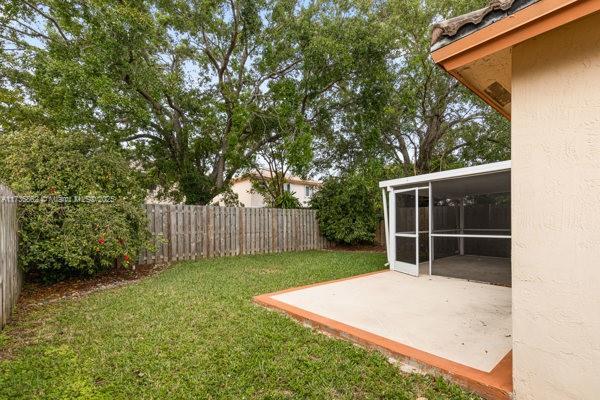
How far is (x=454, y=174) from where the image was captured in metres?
6.22

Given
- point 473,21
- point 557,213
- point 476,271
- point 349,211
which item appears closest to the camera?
point 557,213

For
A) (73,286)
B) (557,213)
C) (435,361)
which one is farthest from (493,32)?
(73,286)

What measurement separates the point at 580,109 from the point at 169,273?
7.36 meters

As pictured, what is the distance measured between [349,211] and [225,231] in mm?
5108

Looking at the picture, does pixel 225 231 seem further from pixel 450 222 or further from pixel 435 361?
pixel 435 361

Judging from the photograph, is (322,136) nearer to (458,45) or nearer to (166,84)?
(166,84)

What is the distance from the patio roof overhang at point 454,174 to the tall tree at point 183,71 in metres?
4.53

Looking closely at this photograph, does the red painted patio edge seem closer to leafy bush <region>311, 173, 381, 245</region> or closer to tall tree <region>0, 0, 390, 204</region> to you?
tall tree <region>0, 0, 390, 204</region>

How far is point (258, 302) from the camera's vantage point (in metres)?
4.72

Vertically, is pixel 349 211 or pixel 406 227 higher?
pixel 349 211

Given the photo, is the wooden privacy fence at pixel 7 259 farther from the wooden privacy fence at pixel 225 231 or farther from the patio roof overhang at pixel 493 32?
the patio roof overhang at pixel 493 32

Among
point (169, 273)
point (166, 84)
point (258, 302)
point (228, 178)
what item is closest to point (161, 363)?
point (258, 302)

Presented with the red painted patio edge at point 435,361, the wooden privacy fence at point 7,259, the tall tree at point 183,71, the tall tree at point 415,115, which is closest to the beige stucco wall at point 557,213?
the red painted patio edge at point 435,361

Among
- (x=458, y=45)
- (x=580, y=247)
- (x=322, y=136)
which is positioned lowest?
(x=580, y=247)
